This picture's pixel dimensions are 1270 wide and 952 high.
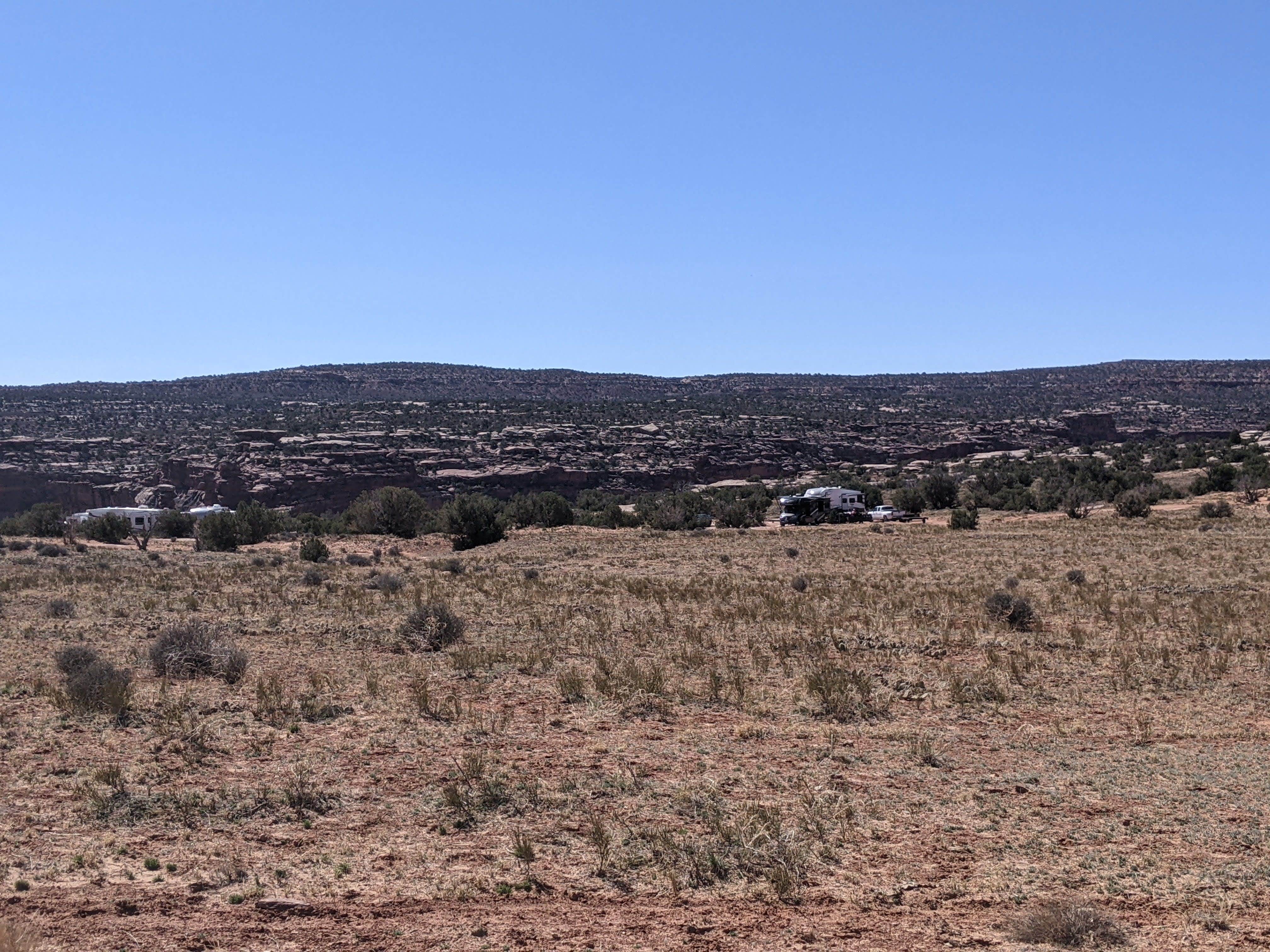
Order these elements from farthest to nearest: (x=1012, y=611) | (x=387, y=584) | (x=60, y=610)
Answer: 1. (x=387, y=584)
2. (x=60, y=610)
3. (x=1012, y=611)

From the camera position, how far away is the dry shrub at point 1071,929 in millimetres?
5441

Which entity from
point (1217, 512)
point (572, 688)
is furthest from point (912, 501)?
point (572, 688)

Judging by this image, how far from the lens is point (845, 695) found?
11.5 metres

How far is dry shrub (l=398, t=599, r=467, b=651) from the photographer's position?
15906 millimetres

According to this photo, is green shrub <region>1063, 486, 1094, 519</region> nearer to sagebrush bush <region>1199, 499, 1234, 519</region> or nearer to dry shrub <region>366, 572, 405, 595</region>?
sagebrush bush <region>1199, 499, 1234, 519</region>

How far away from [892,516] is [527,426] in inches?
1632

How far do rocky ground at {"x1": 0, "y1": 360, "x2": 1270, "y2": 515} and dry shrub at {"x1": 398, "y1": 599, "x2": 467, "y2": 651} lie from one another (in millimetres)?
54676

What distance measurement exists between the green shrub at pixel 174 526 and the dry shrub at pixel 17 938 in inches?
1994

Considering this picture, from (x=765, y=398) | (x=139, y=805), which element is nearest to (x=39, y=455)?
(x=765, y=398)

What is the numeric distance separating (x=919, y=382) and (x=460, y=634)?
117401 mm

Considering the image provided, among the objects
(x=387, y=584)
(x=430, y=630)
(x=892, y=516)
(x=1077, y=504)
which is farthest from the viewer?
(x=892, y=516)

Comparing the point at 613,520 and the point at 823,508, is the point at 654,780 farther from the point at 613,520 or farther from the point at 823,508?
the point at 823,508

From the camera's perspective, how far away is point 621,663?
560 inches

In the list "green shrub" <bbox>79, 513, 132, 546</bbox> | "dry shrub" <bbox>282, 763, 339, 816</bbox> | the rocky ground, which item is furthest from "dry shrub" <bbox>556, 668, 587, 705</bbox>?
the rocky ground
